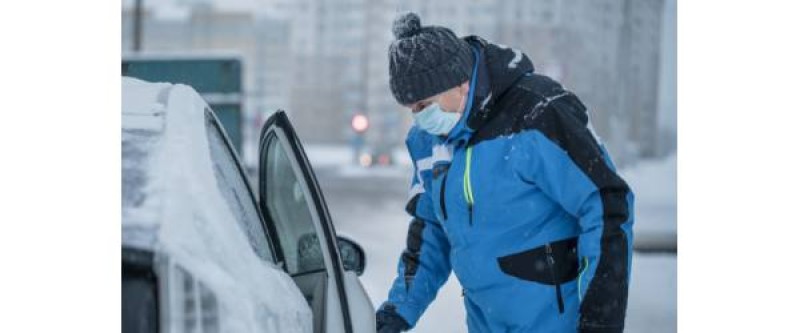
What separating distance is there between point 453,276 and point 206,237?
118 inches

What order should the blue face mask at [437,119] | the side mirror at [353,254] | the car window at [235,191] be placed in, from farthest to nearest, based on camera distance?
the side mirror at [353,254]
the blue face mask at [437,119]
the car window at [235,191]

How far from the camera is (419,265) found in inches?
85.3

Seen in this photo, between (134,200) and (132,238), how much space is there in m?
0.08

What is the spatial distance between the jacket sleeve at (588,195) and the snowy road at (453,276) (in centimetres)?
86

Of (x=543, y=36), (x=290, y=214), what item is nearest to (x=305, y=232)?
(x=290, y=214)

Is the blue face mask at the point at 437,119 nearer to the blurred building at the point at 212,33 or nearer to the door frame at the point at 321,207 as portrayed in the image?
the door frame at the point at 321,207

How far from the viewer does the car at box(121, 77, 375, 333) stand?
1.37 meters

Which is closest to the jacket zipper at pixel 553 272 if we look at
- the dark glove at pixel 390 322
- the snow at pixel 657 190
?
the dark glove at pixel 390 322

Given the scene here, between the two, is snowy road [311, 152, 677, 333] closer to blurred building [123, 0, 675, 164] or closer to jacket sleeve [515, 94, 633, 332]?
blurred building [123, 0, 675, 164]

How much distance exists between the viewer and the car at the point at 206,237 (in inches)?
53.7

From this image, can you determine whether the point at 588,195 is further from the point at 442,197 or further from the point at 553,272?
the point at 442,197
